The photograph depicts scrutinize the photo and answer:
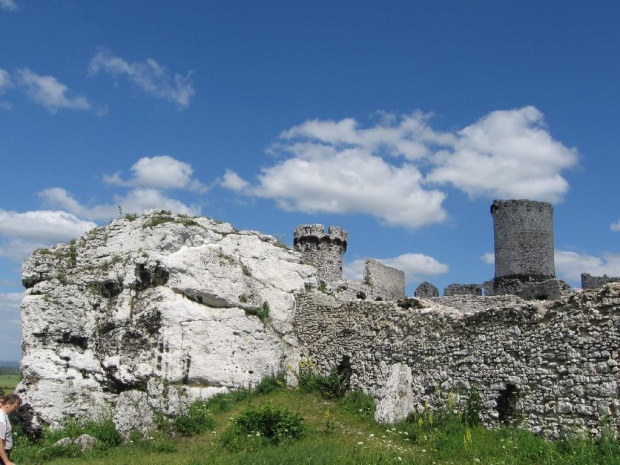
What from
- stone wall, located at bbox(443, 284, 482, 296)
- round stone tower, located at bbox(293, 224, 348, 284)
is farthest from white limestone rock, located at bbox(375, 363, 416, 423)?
stone wall, located at bbox(443, 284, 482, 296)

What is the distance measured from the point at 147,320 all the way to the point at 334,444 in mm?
7145

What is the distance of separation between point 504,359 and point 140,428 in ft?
29.0

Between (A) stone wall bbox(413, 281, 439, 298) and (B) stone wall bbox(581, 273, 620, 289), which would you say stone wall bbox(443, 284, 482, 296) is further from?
(B) stone wall bbox(581, 273, 620, 289)

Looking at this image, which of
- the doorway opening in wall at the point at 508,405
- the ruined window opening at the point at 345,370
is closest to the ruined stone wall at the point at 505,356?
the doorway opening in wall at the point at 508,405

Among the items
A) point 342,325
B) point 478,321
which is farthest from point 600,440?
point 342,325

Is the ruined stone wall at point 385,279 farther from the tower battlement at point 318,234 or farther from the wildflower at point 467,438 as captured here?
the wildflower at point 467,438

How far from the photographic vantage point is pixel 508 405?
13.8 metres

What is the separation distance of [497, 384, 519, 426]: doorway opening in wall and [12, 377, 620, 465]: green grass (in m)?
0.37

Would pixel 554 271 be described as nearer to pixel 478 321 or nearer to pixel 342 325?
pixel 342 325

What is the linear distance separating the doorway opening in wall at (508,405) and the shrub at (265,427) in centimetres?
435

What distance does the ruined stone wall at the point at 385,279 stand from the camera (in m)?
30.7

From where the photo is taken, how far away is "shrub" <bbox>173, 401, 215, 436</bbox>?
15602 mm

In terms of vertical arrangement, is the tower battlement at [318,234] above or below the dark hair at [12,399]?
above

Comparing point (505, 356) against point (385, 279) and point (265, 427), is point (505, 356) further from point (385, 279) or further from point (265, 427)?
point (385, 279)
